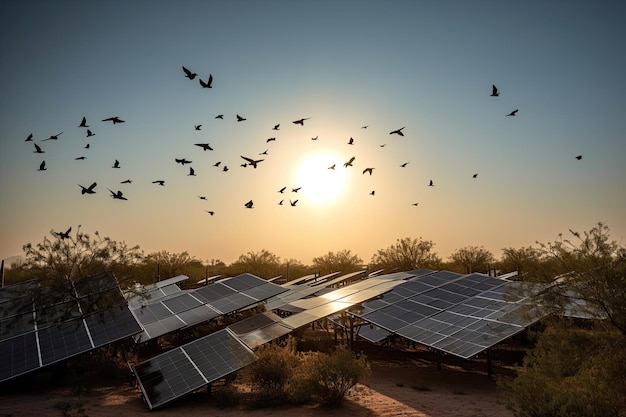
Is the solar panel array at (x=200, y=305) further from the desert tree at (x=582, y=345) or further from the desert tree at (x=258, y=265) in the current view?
the desert tree at (x=258, y=265)

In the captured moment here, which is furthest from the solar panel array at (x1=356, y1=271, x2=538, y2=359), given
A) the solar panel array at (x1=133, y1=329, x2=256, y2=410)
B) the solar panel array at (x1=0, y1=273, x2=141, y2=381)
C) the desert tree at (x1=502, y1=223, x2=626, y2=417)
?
the solar panel array at (x1=0, y1=273, x2=141, y2=381)

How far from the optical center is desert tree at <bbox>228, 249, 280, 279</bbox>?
264ft

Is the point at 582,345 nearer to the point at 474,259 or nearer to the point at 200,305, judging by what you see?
the point at 200,305

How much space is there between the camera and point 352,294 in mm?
25672

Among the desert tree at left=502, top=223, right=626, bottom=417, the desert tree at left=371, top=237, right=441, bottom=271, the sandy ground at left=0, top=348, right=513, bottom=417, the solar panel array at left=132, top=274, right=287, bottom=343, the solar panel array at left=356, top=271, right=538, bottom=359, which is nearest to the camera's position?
the desert tree at left=502, top=223, right=626, bottom=417

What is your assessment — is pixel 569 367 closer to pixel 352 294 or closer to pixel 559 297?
pixel 559 297

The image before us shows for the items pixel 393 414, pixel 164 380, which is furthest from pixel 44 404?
pixel 393 414

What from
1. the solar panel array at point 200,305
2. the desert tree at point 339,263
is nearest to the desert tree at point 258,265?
the desert tree at point 339,263

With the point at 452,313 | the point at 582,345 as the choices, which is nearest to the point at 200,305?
A: the point at 452,313

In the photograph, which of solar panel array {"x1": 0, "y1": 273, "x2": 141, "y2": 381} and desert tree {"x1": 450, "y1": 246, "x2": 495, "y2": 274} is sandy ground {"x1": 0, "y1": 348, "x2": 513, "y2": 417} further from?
desert tree {"x1": 450, "y1": 246, "x2": 495, "y2": 274}

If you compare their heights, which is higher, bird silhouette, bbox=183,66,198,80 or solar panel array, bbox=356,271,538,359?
bird silhouette, bbox=183,66,198,80

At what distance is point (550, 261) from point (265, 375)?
12858 millimetres

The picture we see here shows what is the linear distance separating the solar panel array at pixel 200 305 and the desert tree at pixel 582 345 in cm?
1667

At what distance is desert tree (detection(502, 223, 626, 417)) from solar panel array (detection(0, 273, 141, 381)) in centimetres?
1792
